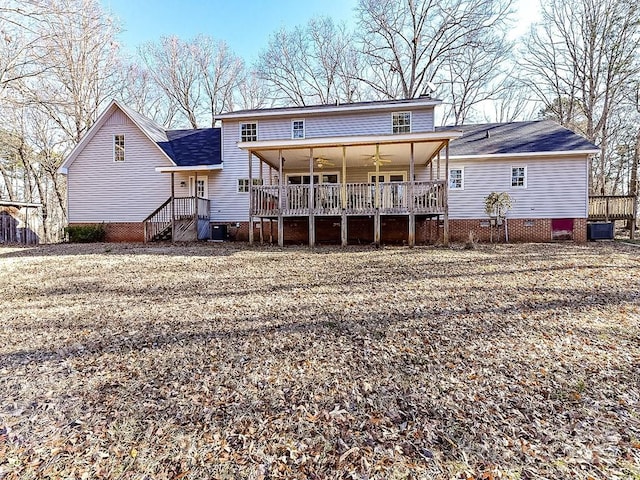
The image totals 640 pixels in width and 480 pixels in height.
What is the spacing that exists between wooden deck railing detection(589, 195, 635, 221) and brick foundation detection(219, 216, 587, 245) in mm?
1552

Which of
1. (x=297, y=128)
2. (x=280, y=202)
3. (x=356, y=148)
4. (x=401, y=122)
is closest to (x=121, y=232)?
(x=280, y=202)

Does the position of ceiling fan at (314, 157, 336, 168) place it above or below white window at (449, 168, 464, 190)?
above

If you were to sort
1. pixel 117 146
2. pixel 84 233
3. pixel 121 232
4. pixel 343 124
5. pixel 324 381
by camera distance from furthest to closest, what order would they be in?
pixel 121 232 < pixel 117 146 < pixel 84 233 < pixel 343 124 < pixel 324 381

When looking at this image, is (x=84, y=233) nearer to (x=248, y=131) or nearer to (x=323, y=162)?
(x=248, y=131)

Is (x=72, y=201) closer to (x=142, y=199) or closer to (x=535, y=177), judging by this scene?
(x=142, y=199)

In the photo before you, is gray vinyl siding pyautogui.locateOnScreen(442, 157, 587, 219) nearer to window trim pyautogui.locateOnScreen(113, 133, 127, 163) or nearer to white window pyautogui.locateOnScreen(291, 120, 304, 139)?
white window pyautogui.locateOnScreen(291, 120, 304, 139)

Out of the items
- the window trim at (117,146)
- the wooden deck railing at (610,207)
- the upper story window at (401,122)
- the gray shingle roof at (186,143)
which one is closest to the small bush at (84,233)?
the window trim at (117,146)

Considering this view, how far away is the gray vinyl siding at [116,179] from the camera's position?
15281mm

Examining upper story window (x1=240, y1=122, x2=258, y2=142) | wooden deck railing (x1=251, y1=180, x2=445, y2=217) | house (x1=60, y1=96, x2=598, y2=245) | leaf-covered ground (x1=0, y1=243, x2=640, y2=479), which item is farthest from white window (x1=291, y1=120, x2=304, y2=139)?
leaf-covered ground (x1=0, y1=243, x2=640, y2=479)

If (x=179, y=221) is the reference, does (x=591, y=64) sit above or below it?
above

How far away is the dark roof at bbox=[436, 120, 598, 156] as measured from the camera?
1314 cm

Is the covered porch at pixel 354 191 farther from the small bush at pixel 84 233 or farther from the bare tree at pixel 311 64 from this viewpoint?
the bare tree at pixel 311 64

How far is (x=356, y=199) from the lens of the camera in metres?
11.1

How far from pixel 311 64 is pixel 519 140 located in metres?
18.2
